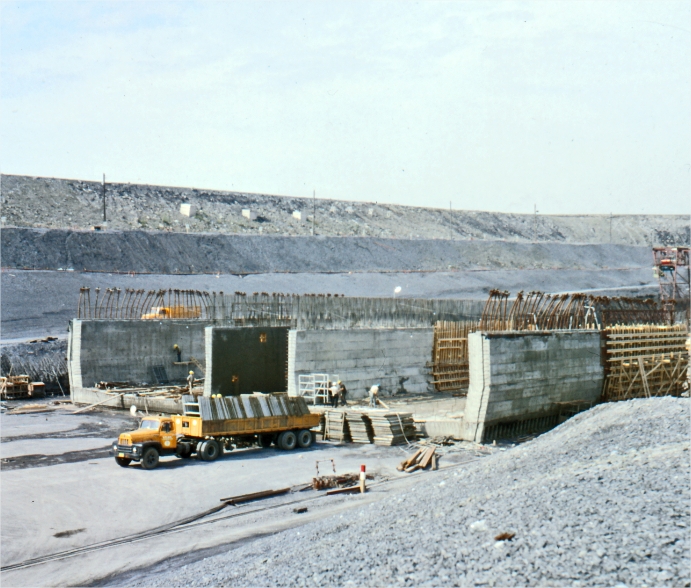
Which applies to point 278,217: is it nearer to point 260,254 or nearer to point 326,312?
point 260,254

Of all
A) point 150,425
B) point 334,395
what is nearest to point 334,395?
point 334,395

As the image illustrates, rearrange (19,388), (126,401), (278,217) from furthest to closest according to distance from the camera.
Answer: (278,217) < (19,388) < (126,401)

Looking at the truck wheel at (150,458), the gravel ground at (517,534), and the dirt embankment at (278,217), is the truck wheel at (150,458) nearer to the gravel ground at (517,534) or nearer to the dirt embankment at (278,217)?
the gravel ground at (517,534)

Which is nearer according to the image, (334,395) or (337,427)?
(337,427)

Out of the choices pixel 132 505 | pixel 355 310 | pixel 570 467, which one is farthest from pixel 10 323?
pixel 570 467

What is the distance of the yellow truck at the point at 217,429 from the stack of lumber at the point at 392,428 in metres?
1.83

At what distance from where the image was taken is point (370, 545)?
9320 mm

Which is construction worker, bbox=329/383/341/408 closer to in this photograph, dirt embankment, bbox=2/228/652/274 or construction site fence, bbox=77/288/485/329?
construction site fence, bbox=77/288/485/329

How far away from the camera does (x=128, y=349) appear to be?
33438mm

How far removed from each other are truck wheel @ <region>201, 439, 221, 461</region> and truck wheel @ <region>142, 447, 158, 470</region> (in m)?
1.30

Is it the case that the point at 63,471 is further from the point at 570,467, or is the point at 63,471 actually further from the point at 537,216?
the point at 537,216

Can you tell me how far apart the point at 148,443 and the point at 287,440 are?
4.16 metres

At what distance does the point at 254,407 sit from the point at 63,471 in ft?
17.3

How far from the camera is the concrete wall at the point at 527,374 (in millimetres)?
21672
